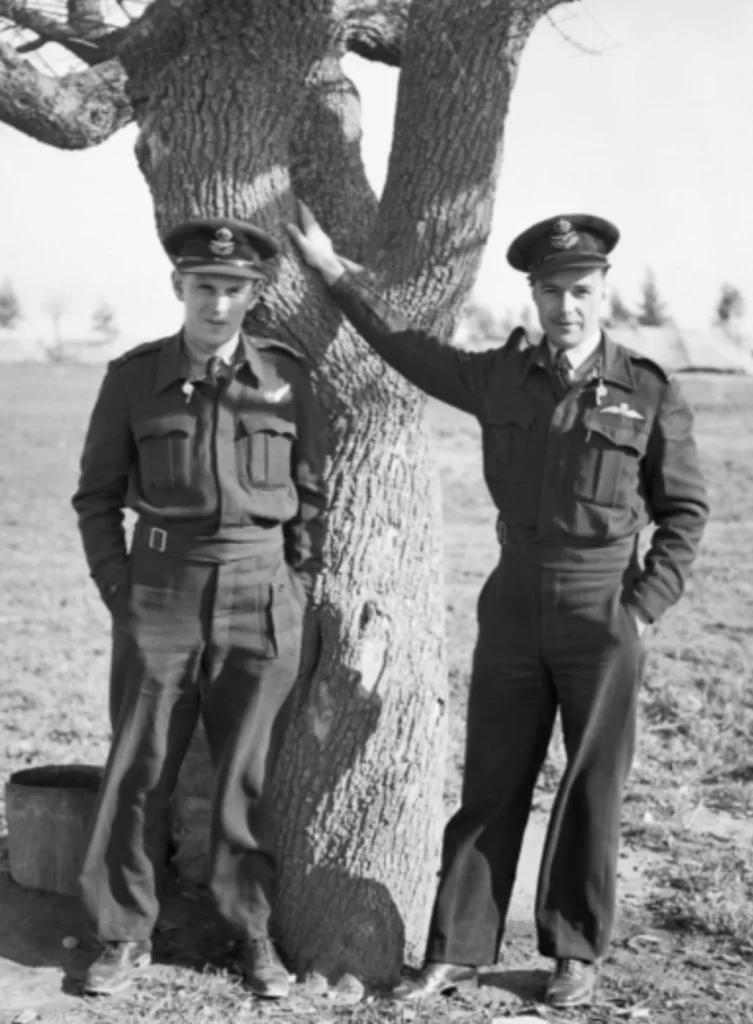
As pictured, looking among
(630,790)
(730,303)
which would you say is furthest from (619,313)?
(630,790)

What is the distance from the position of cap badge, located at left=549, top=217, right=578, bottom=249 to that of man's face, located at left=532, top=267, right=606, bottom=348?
132 mm

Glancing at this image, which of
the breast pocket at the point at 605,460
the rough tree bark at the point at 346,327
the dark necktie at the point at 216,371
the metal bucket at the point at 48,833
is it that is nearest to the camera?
the breast pocket at the point at 605,460

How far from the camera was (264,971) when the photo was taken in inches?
166

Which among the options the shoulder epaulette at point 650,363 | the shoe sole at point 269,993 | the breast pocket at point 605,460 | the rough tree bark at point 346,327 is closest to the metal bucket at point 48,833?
the rough tree bark at point 346,327

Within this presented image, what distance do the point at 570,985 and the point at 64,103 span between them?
3.67 metres

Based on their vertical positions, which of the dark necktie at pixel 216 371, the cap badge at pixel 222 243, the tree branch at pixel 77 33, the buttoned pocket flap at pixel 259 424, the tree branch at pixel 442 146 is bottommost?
the buttoned pocket flap at pixel 259 424

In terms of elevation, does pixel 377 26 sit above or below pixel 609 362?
above

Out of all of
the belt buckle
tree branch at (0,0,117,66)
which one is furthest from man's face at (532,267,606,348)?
tree branch at (0,0,117,66)

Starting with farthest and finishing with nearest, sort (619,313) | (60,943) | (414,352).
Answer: (619,313) < (60,943) < (414,352)

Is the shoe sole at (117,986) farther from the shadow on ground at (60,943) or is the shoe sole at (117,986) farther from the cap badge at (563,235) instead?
the cap badge at (563,235)

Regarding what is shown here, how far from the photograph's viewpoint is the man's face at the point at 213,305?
4.09 meters

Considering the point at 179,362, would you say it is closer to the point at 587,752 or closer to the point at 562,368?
the point at 562,368

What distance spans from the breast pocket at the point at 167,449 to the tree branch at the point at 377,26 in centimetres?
239

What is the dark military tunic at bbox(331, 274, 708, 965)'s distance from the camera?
4035 mm
